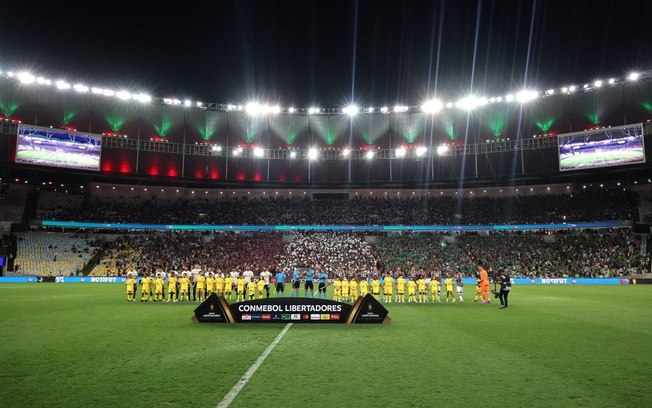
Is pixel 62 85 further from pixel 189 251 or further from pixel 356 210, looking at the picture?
pixel 356 210

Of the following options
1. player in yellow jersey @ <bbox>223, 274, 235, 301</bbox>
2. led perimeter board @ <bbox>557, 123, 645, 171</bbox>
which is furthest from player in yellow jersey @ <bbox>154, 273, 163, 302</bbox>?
led perimeter board @ <bbox>557, 123, 645, 171</bbox>

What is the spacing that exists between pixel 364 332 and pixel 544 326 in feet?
21.0

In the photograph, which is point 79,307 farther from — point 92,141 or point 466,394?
point 92,141

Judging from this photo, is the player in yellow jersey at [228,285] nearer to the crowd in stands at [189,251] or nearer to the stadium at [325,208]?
the stadium at [325,208]

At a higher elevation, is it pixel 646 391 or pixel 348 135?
pixel 348 135

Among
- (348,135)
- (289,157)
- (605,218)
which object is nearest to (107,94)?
(289,157)

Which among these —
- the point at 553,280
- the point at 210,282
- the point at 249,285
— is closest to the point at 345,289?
the point at 249,285

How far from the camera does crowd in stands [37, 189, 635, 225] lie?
173 feet

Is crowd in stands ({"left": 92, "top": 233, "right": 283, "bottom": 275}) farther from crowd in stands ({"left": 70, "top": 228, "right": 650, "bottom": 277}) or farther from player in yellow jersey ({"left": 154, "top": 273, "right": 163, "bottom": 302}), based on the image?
player in yellow jersey ({"left": 154, "top": 273, "right": 163, "bottom": 302})

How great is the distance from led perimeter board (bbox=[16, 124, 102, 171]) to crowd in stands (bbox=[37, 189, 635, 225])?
7895 mm

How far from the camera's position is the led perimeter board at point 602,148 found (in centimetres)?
4528

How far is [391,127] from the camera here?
6156 cm

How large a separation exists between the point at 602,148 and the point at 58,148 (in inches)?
2383

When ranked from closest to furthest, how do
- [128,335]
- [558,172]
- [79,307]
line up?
[128,335]
[79,307]
[558,172]
